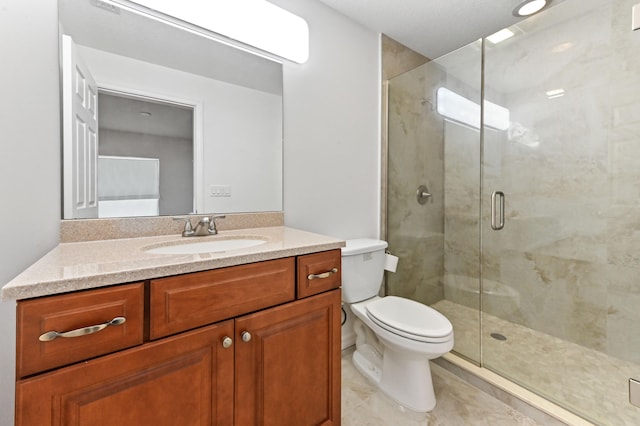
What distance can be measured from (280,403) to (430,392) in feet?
2.76

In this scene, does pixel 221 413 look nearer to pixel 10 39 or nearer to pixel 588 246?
pixel 10 39

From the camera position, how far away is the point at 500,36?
1.82 metres

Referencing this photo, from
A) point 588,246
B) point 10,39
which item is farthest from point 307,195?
point 588,246

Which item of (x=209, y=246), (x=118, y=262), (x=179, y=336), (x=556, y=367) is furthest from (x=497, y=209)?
(x=118, y=262)

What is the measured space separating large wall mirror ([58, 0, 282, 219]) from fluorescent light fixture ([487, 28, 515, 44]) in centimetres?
142

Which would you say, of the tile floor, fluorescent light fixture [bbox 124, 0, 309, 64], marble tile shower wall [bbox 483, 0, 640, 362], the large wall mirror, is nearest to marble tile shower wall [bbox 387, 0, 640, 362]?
marble tile shower wall [bbox 483, 0, 640, 362]

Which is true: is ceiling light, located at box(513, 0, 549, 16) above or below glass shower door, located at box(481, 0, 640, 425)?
above

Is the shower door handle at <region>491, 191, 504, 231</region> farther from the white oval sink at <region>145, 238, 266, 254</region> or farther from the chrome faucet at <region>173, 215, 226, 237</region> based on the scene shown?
the chrome faucet at <region>173, 215, 226, 237</region>

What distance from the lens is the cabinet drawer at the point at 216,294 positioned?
73cm

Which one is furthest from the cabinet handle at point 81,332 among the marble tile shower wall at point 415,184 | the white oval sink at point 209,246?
the marble tile shower wall at point 415,184

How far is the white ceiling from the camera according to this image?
1.68 meters

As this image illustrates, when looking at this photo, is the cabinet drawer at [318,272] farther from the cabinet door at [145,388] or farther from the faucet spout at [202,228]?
the faucet spout at [202,228]

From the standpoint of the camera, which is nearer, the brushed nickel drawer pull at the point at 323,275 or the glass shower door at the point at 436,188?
the brushed nickel drawer pull at the point at 323,275

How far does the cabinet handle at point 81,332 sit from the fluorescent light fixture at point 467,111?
7.28ft
